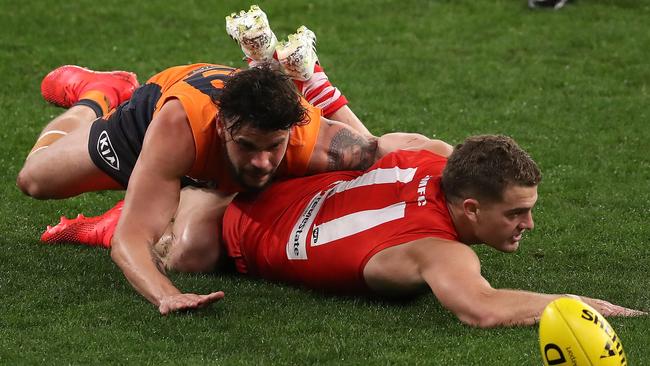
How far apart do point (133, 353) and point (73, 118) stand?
9.87 ft

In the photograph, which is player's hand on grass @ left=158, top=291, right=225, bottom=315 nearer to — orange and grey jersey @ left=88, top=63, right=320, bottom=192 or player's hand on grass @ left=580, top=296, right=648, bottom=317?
orange and grey jersey @ left=88, top=63, right=320, bottom=192

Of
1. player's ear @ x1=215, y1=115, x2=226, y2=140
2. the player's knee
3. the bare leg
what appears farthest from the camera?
the player's knee

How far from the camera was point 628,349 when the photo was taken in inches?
208

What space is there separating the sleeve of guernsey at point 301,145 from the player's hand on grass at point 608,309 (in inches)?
74.7

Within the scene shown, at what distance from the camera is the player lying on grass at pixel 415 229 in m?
5.64

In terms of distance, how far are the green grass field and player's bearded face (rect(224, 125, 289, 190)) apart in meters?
0.67

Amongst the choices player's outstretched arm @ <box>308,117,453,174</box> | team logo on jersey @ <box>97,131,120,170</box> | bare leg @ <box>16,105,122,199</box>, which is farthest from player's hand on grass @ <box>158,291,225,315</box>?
bare leg @ <box>16,105,122,199</box>

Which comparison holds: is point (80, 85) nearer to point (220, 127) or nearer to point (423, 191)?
point (220, 127)

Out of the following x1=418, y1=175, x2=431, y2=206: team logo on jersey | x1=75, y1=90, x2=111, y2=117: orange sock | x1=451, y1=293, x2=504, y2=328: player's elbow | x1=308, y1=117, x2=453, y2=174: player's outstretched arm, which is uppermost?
x1=418, y1=175, x2=431, y2=206: team logo on jersey

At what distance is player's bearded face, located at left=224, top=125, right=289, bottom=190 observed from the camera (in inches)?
240

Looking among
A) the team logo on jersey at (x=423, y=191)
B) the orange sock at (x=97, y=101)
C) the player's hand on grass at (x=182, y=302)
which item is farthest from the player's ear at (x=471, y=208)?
the orange sock at (x=97, y=101)

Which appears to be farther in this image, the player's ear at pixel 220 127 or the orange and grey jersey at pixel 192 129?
the orange and grey jersey at pixel 192 129

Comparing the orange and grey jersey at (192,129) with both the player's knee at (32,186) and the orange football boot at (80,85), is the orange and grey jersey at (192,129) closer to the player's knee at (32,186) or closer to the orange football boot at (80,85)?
the player's knee at (32,186)

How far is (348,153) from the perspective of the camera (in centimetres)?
704
